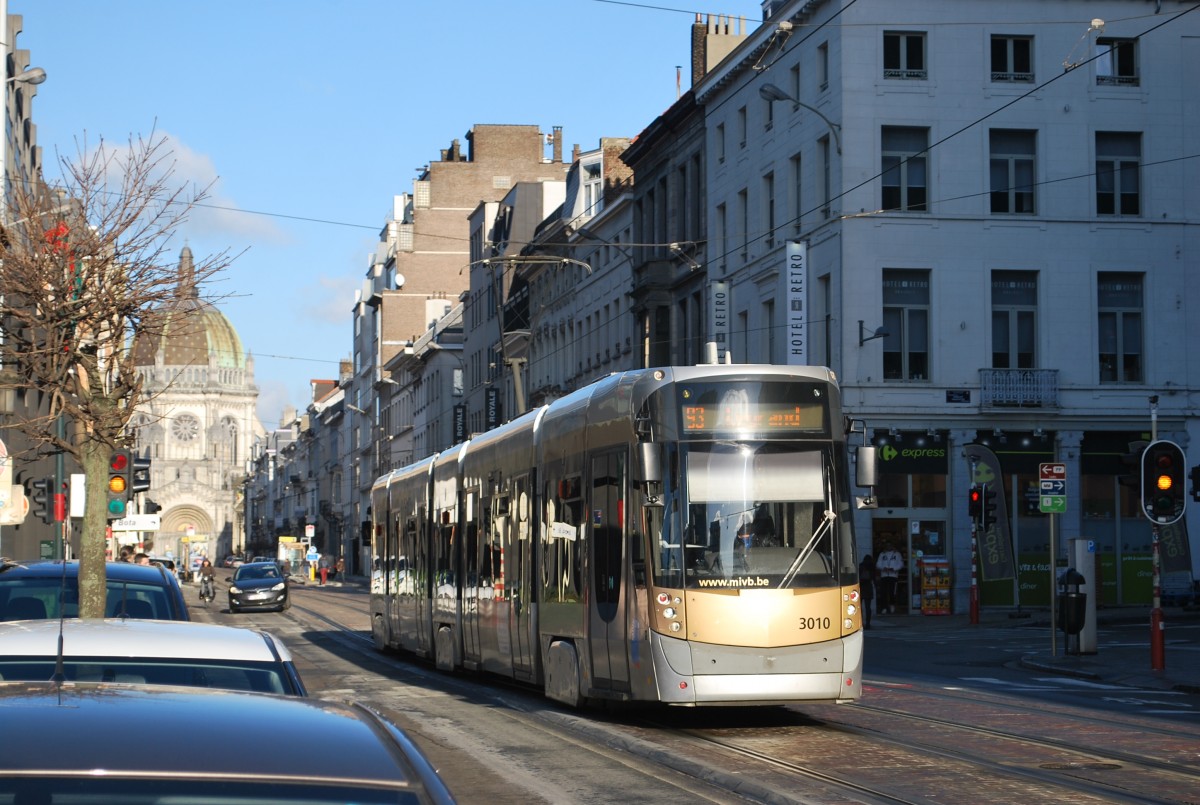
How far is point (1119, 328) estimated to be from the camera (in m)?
43.6

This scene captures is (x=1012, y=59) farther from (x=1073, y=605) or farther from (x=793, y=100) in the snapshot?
(x=1073, y=605)

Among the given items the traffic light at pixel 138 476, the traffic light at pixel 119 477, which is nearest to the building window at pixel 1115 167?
the traffic light at pixel 138 476

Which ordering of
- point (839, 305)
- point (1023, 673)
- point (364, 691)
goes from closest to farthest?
point (364, 691) → point (1023, 673) → point (839, 305)

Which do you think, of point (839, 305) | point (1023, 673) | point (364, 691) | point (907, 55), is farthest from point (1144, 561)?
point (364, 691)

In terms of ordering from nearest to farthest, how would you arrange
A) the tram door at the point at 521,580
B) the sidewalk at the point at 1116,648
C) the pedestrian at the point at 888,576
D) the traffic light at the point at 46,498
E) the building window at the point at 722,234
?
the tram door at the point at 521,580 → the sidewalk at the point at 1116,648 → the traffic light at the point at 46,498 → the pedestrian at the point at 888,576 → the building window at the point at 722,234

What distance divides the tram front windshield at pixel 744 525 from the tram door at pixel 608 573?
2.39 ft

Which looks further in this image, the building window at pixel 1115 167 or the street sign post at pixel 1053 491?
the building window at pixel 1115 167

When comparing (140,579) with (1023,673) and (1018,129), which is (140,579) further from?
(1018,129)

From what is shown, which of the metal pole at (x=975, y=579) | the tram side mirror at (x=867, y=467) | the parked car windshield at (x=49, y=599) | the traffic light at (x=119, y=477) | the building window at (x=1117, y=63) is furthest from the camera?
the building window at (x=1117, y=63)

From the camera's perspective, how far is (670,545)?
15.4 meters

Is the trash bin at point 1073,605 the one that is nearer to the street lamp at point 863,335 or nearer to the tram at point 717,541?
the tram at point 717,541

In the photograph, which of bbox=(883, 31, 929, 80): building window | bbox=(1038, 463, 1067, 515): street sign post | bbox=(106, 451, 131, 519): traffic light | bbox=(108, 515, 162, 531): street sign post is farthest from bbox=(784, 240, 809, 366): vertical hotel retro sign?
bbox=(106, 451, 131, 519): traffic light

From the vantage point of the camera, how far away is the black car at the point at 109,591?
473 inches

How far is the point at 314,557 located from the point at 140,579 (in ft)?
Result: 321
